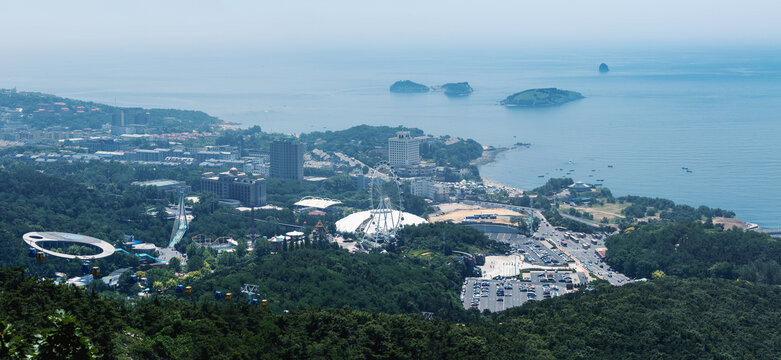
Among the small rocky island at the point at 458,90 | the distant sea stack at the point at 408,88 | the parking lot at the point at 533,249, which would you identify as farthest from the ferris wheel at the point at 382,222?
the distant sea stack at the point at 408,88

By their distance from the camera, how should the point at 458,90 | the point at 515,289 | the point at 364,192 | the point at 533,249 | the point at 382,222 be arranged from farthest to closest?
1. the point at 458,90
2. the point at 364,192
3. the point at 382,222
4. the point at 533,249
5. the point at 515,289

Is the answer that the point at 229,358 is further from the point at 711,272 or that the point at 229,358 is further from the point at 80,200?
the point at 80,200

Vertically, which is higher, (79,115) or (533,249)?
(79,115)

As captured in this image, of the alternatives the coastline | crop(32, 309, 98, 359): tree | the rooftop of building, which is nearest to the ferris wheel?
the coastline

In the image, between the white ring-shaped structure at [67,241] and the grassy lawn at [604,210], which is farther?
the grassy lawn at [604,210]

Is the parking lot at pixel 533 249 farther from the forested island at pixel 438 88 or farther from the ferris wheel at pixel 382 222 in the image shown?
the forested island at pixel 438 88

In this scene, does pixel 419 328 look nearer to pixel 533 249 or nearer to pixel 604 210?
pixel 533 249

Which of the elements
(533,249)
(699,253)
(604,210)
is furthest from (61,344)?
(604,210)
